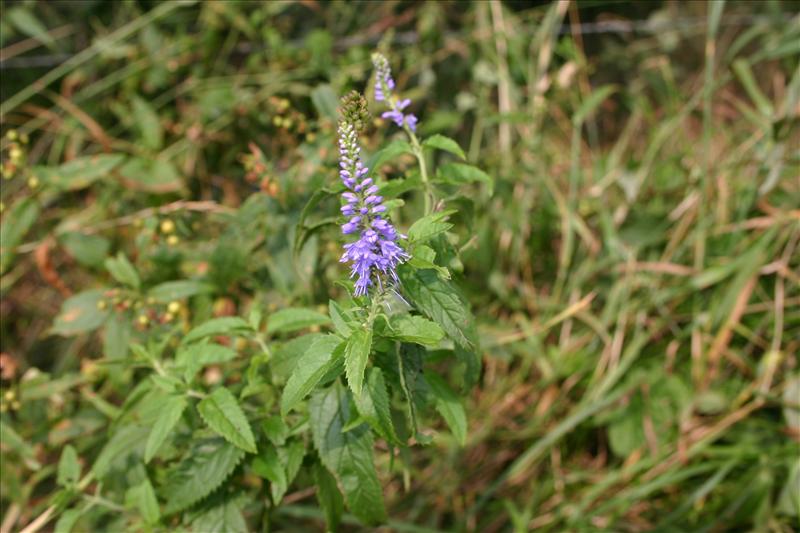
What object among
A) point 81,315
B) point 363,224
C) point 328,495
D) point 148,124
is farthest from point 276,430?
point 148,124

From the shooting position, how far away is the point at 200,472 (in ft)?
4.85

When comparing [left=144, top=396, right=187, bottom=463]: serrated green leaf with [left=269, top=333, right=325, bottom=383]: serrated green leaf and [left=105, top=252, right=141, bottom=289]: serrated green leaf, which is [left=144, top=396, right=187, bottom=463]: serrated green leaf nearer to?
[left=269, top=333, right=325, bottom=383]: serrated green leaf

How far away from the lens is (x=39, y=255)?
224cm

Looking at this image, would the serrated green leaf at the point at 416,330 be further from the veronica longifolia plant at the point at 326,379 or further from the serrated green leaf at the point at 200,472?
the serrated green leaf at the point at 200,472

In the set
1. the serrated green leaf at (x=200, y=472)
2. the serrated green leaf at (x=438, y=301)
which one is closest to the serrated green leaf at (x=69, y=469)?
the serrated green leaf at (x=200, y=472)

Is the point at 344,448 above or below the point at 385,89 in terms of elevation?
below

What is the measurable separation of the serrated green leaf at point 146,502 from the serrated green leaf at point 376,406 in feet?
1.90

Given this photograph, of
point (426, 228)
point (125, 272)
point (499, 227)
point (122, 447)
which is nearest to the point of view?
point (426, 228)

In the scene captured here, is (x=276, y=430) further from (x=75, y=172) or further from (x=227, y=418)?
(x=75, y=172)

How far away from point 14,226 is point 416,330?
1.37m

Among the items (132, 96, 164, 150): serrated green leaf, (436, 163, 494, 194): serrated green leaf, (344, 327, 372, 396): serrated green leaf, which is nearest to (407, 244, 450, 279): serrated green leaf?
(344, 327, 372, 396): serrated green leaf

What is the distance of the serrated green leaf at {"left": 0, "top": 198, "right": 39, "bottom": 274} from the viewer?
1937 mm

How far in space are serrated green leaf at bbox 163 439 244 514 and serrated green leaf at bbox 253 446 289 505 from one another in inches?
1.6

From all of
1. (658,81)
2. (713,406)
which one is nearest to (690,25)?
(658,81)
